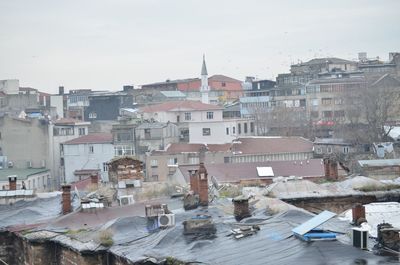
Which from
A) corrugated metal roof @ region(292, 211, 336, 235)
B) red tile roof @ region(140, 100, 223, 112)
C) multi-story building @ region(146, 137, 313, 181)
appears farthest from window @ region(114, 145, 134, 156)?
corrugated metal roof @ region(292, 211, 336, 235)

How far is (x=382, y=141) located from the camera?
6594cm

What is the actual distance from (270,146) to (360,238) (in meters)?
44.0

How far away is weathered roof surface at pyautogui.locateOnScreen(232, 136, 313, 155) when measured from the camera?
58431mm

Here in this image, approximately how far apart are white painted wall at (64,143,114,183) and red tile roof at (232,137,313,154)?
873cm

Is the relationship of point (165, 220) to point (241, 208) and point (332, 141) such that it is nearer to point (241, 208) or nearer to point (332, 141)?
point (241, 208)

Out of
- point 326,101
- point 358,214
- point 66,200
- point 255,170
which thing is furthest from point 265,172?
point 326,101

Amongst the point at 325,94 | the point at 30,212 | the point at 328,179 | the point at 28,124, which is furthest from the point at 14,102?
the point at 30,212

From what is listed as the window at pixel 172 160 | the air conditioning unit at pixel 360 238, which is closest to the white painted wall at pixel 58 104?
the window at pixel 172 160

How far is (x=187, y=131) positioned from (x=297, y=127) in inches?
668

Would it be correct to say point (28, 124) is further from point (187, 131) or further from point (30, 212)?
point (30, 212)

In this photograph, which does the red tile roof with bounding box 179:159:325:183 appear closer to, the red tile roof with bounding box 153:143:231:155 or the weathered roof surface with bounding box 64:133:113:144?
the red tile roof with bounding box 153:143:231:155

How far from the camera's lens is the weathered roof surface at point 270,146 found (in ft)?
192

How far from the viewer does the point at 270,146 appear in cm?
5962

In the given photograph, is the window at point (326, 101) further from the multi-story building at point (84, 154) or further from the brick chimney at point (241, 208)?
the brick chimney at point (241, 208)
